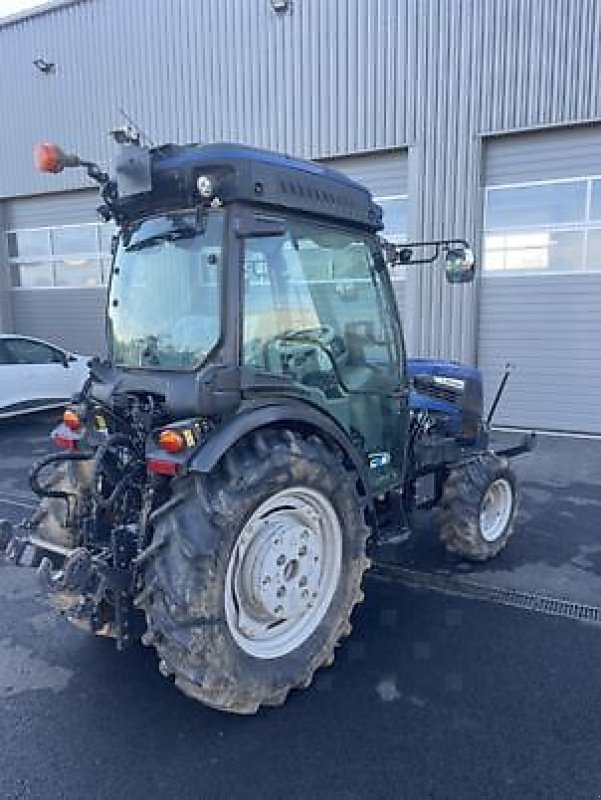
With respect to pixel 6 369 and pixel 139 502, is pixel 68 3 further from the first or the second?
pixel 139 502

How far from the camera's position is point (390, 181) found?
8789 millimetres

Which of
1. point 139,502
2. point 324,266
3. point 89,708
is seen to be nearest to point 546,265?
point 324,266

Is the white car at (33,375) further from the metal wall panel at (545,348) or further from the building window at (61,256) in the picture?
the metal wall panel at (545,348)

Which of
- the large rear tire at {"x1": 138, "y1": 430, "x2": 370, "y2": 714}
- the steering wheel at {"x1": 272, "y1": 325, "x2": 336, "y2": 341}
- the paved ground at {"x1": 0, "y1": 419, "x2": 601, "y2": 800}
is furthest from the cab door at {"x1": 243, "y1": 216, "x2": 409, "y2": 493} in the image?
the paved ground at {"x1": 0, "y1": 419, "x2": 601, "y2": 800}

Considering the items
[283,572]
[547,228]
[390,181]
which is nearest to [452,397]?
[283,572]

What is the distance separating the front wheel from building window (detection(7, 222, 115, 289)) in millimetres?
8835

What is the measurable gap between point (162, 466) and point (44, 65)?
37.2 feet

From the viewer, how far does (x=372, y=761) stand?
92.6 inches

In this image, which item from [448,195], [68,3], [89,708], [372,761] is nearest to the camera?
[372,761]

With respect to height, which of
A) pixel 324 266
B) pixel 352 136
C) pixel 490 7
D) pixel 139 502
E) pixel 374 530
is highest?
pixel 490 7

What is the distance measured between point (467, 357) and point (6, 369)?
21.3 feet

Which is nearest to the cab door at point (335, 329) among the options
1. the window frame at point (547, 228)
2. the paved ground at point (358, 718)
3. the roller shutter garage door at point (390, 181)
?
the paved ground at point (358, 718)

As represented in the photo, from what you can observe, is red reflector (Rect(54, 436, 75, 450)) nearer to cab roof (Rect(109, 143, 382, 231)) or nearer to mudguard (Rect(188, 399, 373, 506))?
mudguard (Rect(188, 399, 373, 506))

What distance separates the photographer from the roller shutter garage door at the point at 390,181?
28.5 feet
